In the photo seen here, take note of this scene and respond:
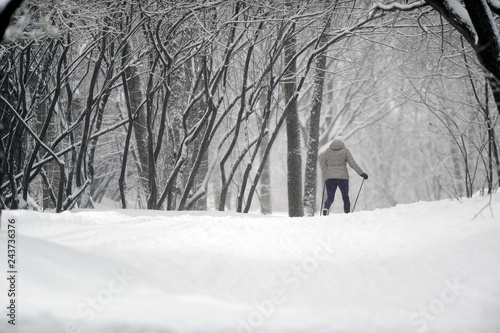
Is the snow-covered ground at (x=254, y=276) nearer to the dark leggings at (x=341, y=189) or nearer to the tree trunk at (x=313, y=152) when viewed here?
the dark leggings at (x=341, y=189)

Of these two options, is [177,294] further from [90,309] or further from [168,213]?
[168,213]

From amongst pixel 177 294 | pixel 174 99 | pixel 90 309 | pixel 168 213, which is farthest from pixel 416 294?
pixel 174 99

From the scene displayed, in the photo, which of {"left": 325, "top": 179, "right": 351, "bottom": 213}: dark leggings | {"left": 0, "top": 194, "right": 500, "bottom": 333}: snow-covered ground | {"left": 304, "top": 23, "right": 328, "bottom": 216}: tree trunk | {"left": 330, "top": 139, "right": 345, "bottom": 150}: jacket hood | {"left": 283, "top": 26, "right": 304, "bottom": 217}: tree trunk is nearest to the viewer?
{"left": 0, "top": 194, "right": 500, "bottom": 333}: snow-covered ground

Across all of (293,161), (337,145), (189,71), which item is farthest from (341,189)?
(189,71)

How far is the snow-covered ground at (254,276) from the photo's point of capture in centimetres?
341

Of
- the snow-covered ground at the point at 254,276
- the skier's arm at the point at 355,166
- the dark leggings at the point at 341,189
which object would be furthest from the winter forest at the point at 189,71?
the snow-covered ground at the point at 254,276

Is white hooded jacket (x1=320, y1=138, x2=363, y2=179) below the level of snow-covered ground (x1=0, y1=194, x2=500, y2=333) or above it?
above

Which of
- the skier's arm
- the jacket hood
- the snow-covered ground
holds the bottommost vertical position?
the snow-covered ground

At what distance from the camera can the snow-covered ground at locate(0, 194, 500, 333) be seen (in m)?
3.41

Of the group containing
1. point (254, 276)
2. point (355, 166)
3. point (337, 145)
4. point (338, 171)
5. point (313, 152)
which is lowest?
point (254, 276)

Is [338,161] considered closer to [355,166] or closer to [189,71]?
[355,166]

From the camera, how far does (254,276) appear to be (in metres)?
4.30

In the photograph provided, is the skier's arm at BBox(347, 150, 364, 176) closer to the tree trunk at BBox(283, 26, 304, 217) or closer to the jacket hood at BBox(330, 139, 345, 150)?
the jacket hood at BBox(330, 139, 345, 150)

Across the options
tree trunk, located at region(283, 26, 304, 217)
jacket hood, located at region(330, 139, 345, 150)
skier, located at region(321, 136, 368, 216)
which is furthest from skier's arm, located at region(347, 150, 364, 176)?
tree trunk, located at region(283, 26, 304, 217)
